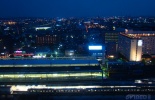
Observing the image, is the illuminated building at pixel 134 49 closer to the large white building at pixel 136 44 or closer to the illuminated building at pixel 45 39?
the large white building at pixel 136 44

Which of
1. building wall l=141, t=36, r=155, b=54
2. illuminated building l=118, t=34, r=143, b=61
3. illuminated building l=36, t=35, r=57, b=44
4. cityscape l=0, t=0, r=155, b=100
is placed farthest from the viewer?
illuminated building l=36, t=35, r=57, b=44

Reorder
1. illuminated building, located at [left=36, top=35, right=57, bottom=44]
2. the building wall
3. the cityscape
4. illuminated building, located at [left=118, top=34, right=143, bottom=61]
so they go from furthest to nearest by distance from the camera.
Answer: illuminated building, located at [left=36, top=35, right=57, bottom=44], the building wall, illuminated building, located at [left=118, top=34, right=143, bottom=61], the cityscape

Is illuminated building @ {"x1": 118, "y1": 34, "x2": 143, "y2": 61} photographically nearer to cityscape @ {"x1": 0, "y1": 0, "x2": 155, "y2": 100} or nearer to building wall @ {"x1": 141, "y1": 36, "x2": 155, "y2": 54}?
cityscape @ {"x1": 0, "y1": 0, "x2": 155, "y2": 100}

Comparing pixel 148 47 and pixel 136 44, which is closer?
pixel 136 44

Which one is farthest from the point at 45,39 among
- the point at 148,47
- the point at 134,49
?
the point at 148,47

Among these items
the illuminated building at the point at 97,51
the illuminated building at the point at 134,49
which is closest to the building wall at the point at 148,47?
the illuminated building at the point at 134,49

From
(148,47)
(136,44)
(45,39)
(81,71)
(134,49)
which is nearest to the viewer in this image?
(81,71)

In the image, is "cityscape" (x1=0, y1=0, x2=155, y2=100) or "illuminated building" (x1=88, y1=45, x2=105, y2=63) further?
"illuminated building" (x1=88, y1=45, x2=105, y2=63)

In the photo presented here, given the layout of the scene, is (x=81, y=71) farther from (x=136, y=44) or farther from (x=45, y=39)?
(x=45, y=39)

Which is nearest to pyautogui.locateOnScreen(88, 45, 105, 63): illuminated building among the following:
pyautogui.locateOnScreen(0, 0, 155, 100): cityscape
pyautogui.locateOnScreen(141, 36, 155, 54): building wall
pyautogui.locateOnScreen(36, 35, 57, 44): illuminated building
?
pyautogui.locateOnScreen(0, 0, 155, 100): cityscape

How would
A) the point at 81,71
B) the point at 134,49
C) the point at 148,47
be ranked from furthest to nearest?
the point at 148,47 → the point at 134,49 → the point at 81,71

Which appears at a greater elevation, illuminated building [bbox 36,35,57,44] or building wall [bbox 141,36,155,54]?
illuminated building [bbox 36,35,57,44]

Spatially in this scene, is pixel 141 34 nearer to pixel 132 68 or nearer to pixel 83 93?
pixel 132 68

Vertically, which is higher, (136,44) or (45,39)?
(45,39)
